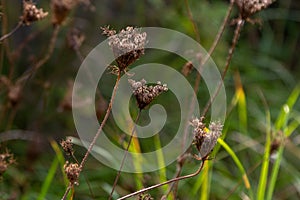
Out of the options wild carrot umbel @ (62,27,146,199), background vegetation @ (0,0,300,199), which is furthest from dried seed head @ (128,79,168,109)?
background vegetation @ (0,0,300,199)

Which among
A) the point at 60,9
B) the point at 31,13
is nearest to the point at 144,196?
the point at 31,13

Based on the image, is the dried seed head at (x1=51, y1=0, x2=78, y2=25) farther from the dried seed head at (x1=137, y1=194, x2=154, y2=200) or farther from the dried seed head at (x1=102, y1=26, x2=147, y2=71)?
the dried seed head at (x1=137, y1=194, x2=154, y2=200)

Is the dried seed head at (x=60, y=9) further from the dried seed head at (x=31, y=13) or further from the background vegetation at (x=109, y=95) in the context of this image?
the background vegetation at (x=109, y=95)

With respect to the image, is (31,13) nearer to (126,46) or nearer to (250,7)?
(126,46)

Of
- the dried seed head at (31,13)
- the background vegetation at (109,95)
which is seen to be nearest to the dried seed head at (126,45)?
the dried seed head at (31,13)

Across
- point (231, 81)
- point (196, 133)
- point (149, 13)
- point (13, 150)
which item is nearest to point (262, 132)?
point (231, 81)

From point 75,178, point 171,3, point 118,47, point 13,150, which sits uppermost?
point 171,3

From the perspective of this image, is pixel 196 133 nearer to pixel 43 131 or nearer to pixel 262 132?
pixel 262 132
